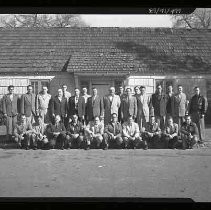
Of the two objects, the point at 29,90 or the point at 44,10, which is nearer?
the point at 44,10

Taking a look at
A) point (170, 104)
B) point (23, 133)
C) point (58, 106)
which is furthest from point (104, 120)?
point (23, 133)

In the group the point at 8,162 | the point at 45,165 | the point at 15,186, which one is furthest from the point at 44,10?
the point at 8,162

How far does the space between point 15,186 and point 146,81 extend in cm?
1072

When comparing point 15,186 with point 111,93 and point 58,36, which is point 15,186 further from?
point 58,36

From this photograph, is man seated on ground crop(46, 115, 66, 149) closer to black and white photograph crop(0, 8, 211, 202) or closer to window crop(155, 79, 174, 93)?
black and white photograph crop(0, 8, 211, 202)

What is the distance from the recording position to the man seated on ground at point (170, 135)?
32.6 ft

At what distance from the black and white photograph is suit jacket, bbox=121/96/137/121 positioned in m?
0.03

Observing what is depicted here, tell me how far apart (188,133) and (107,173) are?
3.93 meters

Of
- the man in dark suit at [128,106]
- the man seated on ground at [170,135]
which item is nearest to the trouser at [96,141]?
the man in dark suit at [128,106]

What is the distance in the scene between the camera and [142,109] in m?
10.9

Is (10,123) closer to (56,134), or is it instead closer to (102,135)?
(56,134)

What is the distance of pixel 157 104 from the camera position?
10.7m

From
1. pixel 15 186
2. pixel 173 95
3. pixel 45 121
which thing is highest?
pixel 173 95
